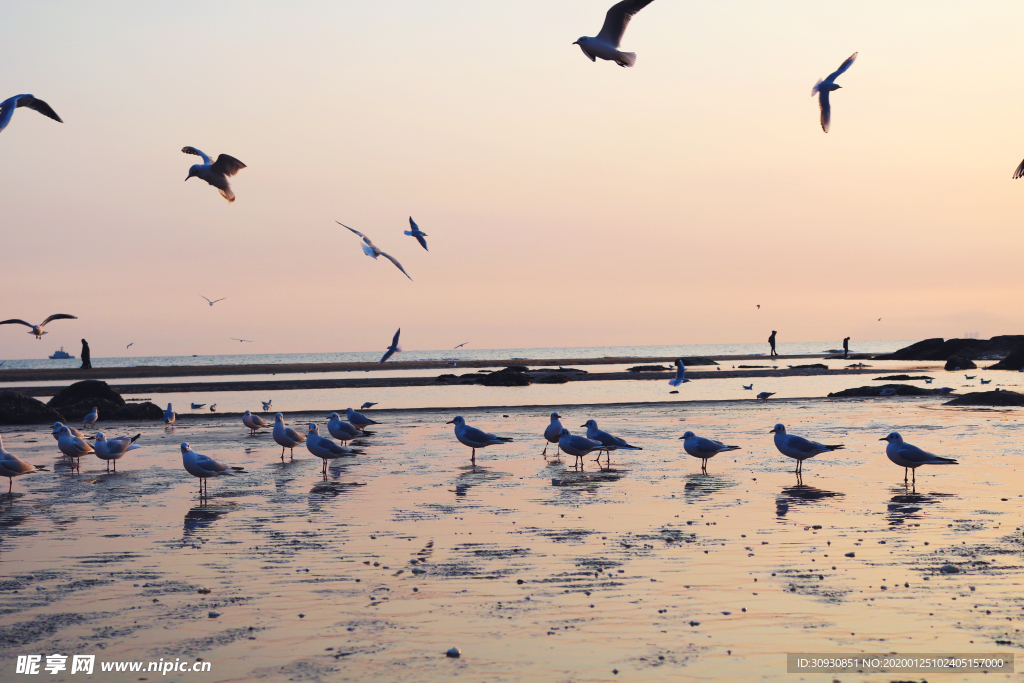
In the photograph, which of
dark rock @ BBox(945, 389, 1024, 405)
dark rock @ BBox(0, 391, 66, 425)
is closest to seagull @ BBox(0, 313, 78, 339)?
dark rock @ BBox(0, 391, 66, 425)

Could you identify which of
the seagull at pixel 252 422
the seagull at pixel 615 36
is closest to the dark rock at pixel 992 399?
the seagull at pixel 615 36

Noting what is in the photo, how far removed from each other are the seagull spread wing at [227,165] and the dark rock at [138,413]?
18722 mm

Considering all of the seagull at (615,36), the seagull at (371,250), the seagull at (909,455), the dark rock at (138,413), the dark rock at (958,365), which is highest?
the seagull at (615,36)

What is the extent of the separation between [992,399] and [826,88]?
63.9ft

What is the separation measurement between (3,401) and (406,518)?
1025 inches

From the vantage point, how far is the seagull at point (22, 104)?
14617mm

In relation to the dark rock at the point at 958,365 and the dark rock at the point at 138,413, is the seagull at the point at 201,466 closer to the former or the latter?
the dark rock at the point at 138,413

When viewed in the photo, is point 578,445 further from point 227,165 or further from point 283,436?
point 227,165

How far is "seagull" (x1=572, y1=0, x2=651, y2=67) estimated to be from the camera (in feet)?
45.2

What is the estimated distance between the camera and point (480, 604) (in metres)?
8.18

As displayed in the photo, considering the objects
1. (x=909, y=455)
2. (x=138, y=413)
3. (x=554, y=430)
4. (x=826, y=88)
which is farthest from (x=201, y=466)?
(x=138, y=413)

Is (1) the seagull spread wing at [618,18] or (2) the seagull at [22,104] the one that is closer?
(1) the seagull spread wing at [618,18]

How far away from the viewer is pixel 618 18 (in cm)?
1380

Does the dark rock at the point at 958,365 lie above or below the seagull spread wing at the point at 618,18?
below
